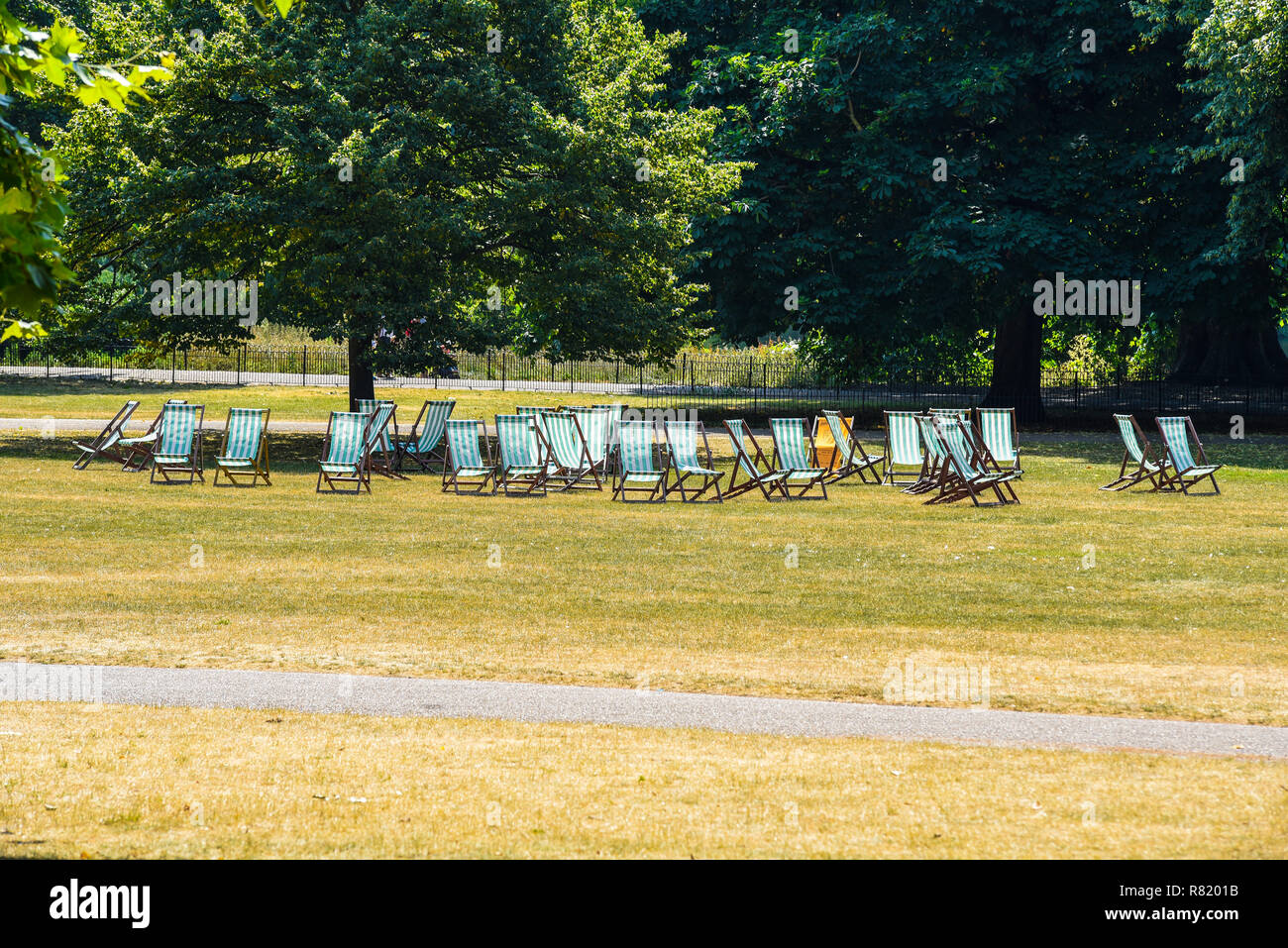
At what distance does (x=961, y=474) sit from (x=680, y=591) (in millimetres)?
8161

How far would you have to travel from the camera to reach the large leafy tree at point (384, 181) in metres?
25.8

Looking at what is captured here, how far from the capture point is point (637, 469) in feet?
66.6

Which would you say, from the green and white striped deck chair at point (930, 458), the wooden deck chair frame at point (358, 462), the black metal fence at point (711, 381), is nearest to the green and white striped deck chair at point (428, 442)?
the wooden deck chair frame at point (358, 462)

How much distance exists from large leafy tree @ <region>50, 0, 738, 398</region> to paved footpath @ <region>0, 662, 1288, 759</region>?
17.6 metres

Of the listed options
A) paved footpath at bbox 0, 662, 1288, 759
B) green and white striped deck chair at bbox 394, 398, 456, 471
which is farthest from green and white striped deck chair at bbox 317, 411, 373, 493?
paved footpath at bbox 0, 662, 1288, 759

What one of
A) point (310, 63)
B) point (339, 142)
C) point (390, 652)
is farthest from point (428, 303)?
point (390, 652)

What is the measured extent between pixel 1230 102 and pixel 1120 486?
14.3 meters

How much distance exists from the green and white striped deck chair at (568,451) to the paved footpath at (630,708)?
40.6 feet

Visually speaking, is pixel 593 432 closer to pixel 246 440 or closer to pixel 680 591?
pixel 246 440

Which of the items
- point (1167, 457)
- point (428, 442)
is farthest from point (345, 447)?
point (1167, 457)

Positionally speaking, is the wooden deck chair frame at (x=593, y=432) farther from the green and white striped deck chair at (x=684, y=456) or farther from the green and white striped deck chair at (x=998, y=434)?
the green and white striped deck chair at (x=998, y=434)

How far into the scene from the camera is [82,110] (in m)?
27.9

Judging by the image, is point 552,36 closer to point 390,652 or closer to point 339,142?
point 339,142

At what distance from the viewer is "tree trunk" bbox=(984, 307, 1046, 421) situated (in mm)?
39938
